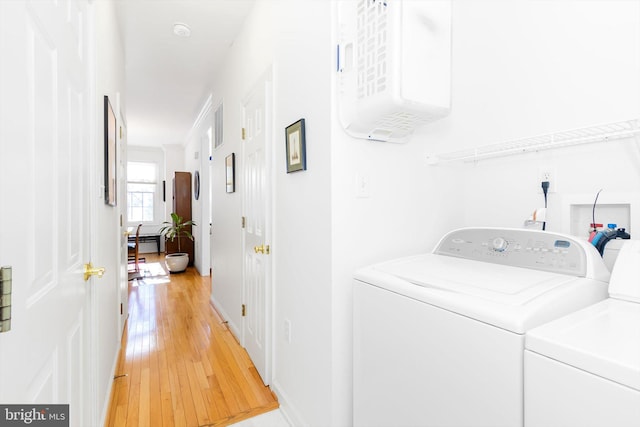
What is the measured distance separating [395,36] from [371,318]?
1049 mm

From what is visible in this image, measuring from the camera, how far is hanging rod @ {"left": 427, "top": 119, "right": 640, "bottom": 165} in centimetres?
109

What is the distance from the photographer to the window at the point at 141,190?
26.6 ft

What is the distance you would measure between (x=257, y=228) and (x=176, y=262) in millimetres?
3977

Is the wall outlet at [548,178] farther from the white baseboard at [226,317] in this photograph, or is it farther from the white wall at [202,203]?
the white wall at [202,203]

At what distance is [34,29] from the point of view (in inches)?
27.4

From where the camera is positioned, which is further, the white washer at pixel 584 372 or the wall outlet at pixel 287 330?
the wall outlet at pixel 287 330

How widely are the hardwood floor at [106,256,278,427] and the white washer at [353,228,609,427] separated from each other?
1.04 meters

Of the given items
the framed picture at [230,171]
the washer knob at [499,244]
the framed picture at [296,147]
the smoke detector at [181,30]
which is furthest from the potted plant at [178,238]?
the washer knob at [499,244]

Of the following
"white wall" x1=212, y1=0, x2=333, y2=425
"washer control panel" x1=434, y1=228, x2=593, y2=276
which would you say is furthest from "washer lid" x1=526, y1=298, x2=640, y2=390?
"white wall" x1=212, y1=0, x2=333, y2=425

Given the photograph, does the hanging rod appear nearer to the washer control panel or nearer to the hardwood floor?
the washer control panel

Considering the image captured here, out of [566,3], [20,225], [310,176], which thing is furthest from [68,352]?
[566,3]

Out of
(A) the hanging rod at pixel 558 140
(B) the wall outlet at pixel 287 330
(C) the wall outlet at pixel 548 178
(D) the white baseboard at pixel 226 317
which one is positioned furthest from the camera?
(D) the white baseboard at pixel 226 317

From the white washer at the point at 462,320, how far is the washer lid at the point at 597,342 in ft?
0.14

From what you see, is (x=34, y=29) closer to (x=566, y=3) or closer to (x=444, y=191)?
(x=444, y=191)
